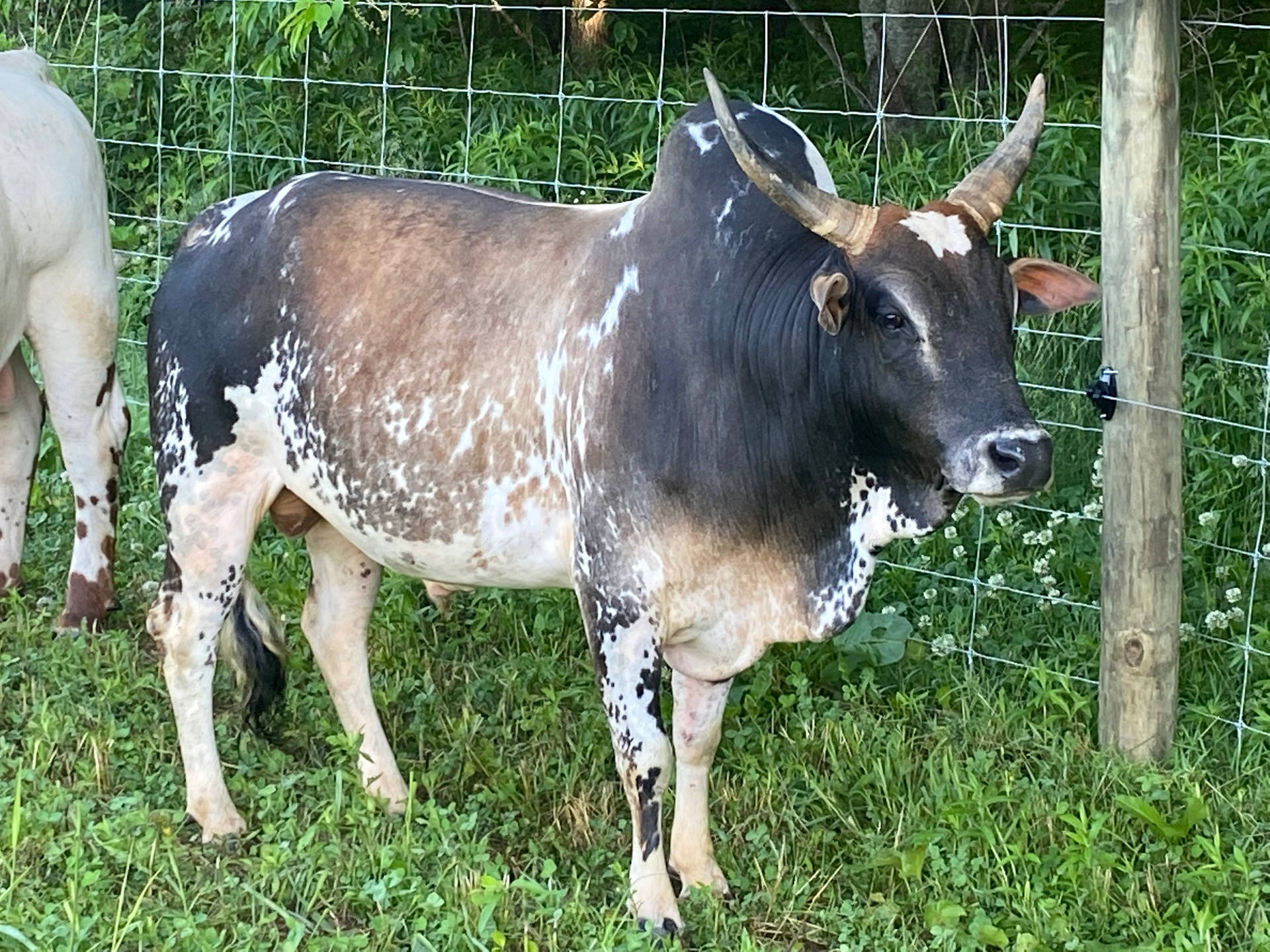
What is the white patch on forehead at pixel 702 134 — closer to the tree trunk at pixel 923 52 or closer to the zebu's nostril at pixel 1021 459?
the zebu's nostril at pixel 1021 459

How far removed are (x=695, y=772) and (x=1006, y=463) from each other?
1212 millimetres

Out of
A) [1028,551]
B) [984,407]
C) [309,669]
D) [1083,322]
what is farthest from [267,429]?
[1083,322]

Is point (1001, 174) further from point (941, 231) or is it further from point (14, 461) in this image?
point (14, 461)

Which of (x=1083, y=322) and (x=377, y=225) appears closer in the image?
(x=377, y=225)

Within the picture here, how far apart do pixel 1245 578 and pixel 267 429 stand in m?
2.58

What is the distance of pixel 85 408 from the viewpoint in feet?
16.4

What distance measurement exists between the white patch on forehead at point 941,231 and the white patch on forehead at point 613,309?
61 centimetres

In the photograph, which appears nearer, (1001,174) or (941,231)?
(941,231)

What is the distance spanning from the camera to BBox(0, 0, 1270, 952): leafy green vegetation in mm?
3547

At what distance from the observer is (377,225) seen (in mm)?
3926

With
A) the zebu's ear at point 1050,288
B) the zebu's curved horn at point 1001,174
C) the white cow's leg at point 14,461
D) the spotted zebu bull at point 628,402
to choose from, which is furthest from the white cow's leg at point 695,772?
the white cow's leg at point 14,461

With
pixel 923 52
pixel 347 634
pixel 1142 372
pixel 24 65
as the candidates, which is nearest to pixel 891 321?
pixel 1142 372

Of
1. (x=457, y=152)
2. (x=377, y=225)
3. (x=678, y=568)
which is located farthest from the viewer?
(x=457, y=152)

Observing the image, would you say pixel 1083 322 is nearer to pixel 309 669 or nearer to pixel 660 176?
pixel 660 176
